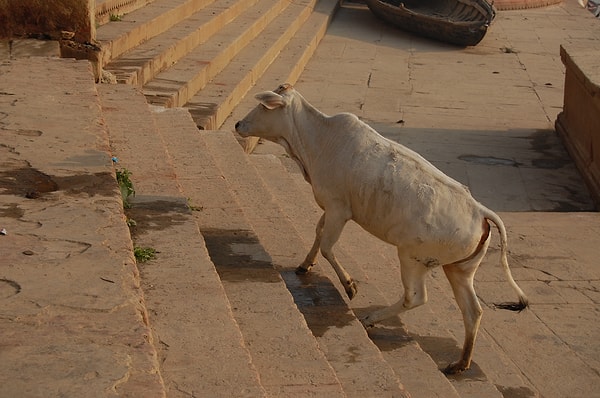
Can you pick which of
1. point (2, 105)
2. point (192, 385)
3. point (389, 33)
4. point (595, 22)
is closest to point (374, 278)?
point (2, 105)

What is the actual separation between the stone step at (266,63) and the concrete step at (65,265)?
358cm

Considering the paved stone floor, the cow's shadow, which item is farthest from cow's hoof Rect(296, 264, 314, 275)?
the paved stone floor

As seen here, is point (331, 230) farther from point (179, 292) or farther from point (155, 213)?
point (179, 292)

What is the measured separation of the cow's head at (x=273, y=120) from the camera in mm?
6352

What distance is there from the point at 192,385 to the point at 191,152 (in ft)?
13.5

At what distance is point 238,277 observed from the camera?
5727mm

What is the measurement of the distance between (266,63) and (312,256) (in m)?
8.29

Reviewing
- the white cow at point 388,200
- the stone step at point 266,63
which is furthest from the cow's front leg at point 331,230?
the stone step at point 266,63

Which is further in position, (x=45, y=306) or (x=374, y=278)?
(x=374, y=278)

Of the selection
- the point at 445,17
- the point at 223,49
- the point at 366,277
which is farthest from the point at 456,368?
the point at 445,17

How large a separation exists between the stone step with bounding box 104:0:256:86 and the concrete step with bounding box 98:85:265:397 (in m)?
2.63

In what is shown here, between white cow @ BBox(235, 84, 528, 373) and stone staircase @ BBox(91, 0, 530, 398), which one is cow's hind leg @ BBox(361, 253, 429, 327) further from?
stone staircase @ BBox(91, 0, 530, 398)

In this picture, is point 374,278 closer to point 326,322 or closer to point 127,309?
point 326,322

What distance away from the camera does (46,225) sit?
4867 mm
